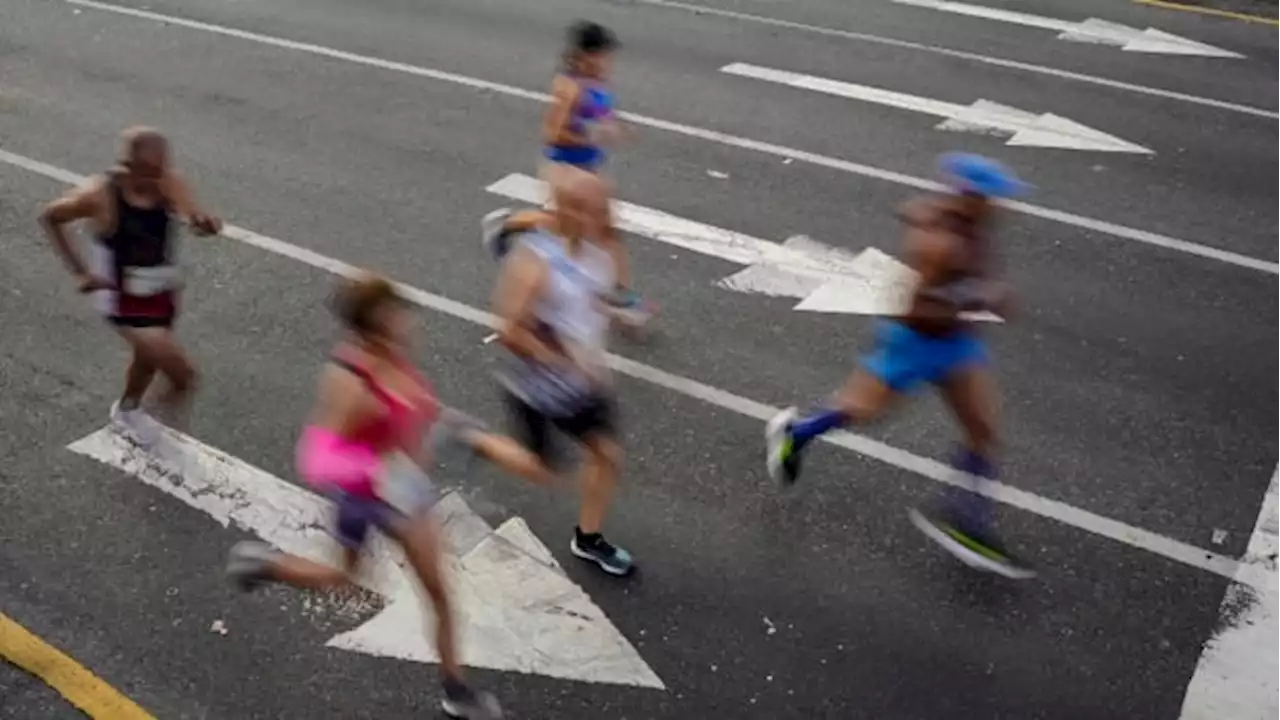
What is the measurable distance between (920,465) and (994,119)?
5.99 m

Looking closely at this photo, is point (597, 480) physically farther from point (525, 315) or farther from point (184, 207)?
point (184, 207)

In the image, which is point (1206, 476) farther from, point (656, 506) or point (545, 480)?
point (545, 480)

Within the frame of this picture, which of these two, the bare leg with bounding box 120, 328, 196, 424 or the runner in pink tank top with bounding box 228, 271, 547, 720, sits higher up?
the runner in pink tank top with bounding box 228, 271, 547, 720

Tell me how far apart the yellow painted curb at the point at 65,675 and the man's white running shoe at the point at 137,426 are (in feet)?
4.69

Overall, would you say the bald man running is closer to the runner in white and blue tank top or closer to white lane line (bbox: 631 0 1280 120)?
the runner in white and blue tank top

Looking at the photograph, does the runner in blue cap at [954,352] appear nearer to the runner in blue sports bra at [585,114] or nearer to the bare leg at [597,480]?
the bare leg at [597,480]

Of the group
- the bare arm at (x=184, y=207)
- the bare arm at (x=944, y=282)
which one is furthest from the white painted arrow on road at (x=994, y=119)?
the bare arm at (x=184, y=207)

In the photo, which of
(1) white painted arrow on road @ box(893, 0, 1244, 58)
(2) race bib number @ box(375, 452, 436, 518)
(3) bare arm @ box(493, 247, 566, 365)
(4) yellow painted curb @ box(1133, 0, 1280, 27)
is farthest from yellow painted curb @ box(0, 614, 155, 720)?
(4) yellow painted curb @ box(1133, 0, 1280, 27)

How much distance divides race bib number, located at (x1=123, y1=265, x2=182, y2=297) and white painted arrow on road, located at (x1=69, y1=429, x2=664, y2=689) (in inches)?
37.2

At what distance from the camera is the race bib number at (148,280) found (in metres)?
6.25

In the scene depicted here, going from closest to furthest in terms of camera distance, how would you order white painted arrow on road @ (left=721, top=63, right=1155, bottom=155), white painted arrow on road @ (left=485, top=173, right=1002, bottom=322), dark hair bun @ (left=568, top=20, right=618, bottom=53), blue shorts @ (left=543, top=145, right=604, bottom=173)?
dark hair bun @ (left=568, top=20, right=618, bottom=53)
blue shorts @ (left=543, top=145, right=604, bottom=173)
white painted arrow on road @ (left=485, top=173, right=1002, bottom=322)
white painted arrow on road @ (left=721, top=63, right=1155, bottom=155)

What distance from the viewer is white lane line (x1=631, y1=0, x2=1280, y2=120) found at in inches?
487

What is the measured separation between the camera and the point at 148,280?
6277mm

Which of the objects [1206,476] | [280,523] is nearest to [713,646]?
[280,523]
